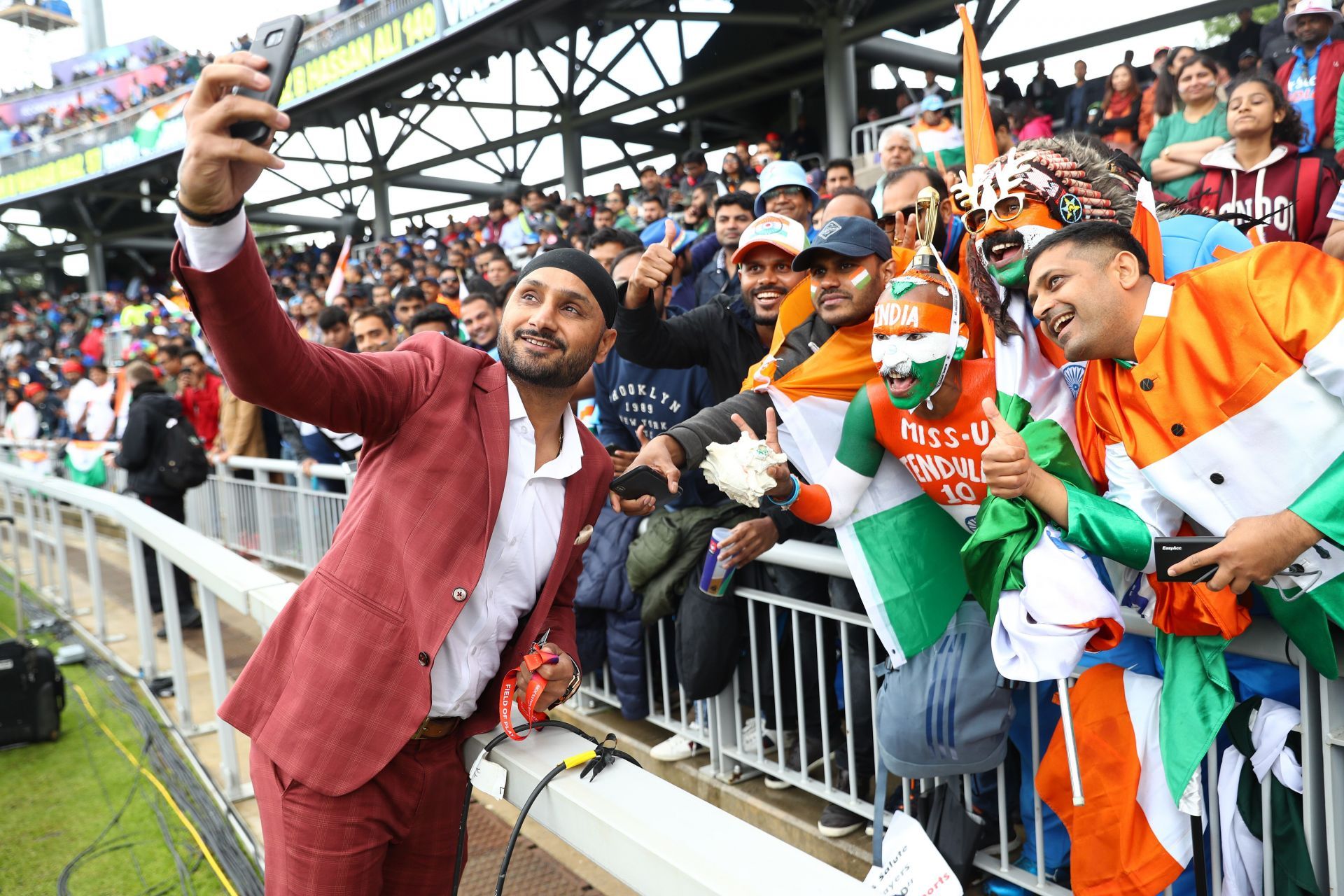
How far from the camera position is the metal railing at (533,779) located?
130cm

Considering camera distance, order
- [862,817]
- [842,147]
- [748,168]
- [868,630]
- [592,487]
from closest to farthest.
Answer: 1. [592,487]
2. [868,630]
3. [862,817]
4. [748,168]
5. [842,147]

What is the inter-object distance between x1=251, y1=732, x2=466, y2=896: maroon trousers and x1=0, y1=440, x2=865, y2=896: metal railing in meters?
0.17

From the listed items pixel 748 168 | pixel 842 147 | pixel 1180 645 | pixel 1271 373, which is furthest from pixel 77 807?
pixel 842 147

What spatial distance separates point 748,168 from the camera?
12242 mm

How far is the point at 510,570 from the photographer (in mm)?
2143

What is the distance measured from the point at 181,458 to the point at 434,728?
19.8 feet

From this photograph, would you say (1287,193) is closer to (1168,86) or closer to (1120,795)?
(1168,86)

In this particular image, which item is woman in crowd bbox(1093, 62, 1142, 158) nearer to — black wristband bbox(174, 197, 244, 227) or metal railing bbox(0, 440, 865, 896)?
Result: metal railing bbox(0, 440, 865, 896)

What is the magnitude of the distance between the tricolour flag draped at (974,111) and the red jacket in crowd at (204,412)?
8.74 metres

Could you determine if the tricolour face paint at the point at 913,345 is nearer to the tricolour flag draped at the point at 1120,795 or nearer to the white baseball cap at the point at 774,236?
the tricolour flag draped at the point at 1120,795

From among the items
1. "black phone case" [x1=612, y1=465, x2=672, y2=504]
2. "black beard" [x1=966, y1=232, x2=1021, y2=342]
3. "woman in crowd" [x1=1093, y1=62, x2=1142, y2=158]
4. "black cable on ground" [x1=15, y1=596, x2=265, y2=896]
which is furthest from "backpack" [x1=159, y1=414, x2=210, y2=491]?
"woman in crowd" [x1=1093, y1=62, x2=1142, y2=158]

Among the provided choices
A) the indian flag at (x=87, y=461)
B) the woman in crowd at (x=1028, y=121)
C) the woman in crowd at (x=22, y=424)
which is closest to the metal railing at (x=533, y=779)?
the indian flag at (x=87, y=461)

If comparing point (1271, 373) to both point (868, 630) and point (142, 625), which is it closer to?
point (868, 630)

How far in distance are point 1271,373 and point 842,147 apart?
51.0 feet
